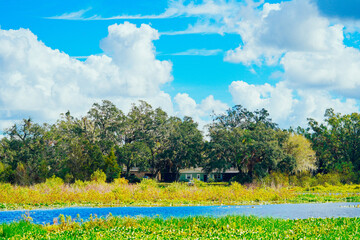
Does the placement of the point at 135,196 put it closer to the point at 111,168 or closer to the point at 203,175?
the point at 111,168

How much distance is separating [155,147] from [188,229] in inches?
2183

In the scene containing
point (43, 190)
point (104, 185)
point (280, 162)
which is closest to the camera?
point (43, 190)

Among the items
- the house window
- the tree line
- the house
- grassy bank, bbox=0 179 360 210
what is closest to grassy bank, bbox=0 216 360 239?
grassy bank, bbox=0 179 360 210

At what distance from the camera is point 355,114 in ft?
210

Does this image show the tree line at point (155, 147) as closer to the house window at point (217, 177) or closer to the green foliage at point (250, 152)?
the green foliage at point (250, 152)

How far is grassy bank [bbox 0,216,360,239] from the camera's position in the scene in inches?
612

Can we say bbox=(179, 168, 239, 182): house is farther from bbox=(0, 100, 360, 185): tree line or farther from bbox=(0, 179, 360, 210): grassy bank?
bbox=(0, 179, 360, 210): grassy bank

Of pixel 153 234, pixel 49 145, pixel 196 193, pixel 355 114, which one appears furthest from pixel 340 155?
pixel 153 234

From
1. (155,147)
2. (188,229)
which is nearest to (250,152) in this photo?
(155,147)

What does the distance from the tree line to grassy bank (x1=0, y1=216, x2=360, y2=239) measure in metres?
34.6

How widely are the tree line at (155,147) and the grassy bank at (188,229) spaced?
34607mm

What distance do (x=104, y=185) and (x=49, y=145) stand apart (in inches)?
1067

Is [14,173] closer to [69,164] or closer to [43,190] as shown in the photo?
[69,164]

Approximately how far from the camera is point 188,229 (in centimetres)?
1695
